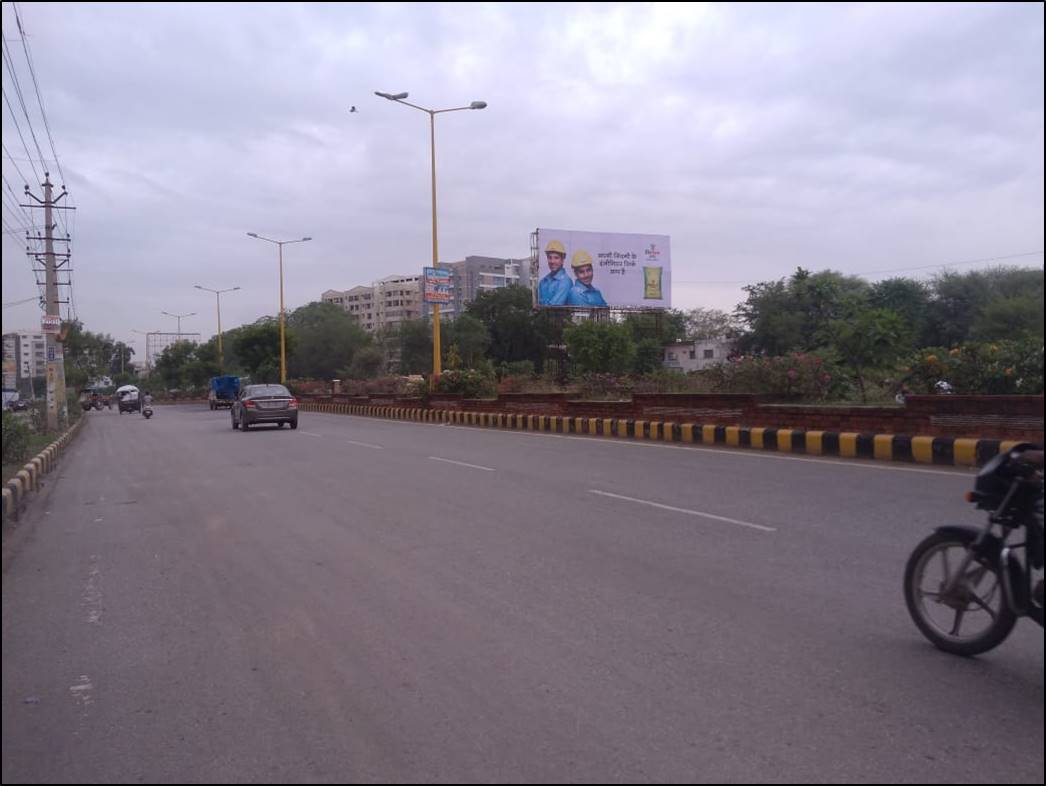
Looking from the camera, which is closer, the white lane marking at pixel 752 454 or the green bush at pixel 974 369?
the white lane marking at pixel 752 454

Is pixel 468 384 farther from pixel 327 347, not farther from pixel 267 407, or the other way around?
pixel 327 347

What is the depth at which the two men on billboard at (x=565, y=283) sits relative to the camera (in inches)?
1395

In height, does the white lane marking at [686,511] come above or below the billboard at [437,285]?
below

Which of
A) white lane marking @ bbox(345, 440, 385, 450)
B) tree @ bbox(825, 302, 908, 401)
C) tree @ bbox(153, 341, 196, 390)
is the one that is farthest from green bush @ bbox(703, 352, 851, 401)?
tree @ bbox(153, 341, 196, 390)

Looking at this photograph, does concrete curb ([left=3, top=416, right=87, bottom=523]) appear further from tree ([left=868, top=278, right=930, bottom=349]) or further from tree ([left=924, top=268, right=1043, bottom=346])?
tree ([left=868, top=278, right=930, bottom=349])

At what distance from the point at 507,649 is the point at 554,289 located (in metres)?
31.3

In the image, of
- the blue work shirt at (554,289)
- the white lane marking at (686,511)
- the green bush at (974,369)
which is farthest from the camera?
the blue work shirt at (554,289)

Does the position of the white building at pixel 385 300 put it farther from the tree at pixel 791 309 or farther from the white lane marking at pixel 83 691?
the white lane marking at pixel 83 691

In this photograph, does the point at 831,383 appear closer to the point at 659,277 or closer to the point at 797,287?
the point at 797,287

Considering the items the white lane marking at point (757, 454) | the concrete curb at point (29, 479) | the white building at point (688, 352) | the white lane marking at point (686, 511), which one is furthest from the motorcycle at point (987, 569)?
the white building at point (688, 352)

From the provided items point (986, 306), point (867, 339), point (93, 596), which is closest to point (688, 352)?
point (867, 339)

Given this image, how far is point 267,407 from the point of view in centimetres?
2608

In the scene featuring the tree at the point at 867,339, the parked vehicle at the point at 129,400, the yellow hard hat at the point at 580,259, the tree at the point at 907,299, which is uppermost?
the yellow hard hat at the point at 580,259

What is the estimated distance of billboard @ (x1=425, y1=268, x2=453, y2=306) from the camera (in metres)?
30.7
